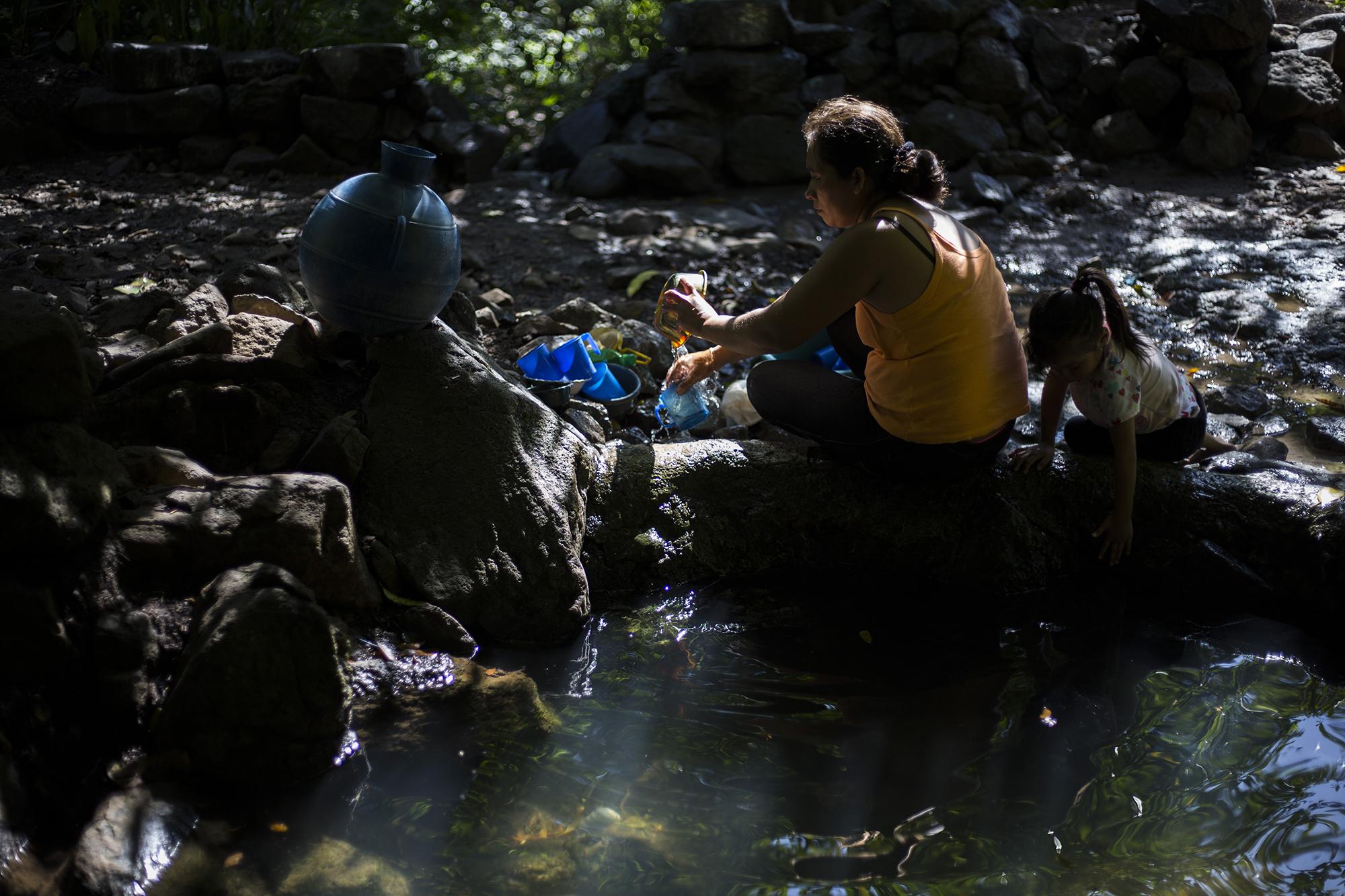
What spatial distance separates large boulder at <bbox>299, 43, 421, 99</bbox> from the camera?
8.14m

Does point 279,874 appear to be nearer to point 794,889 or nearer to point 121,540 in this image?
point 121,540

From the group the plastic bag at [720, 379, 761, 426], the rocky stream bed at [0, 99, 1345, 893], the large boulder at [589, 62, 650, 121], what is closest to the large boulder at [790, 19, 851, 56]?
the large boulder at [589, 62, 650, 121]

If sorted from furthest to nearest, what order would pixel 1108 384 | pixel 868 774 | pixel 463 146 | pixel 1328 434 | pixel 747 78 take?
pixel 747 78 → pixel 463 146 → pixel 1328 434 → pixel 1108 384 → pixel 868 774

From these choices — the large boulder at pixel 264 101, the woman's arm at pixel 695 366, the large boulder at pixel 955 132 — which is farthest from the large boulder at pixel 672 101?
the woman's arm at pixel 695 366

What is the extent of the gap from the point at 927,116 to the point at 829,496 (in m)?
7.22

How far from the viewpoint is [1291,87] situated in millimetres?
9422

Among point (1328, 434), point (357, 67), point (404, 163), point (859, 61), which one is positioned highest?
point (404, 163)

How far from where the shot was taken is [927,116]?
9.68m

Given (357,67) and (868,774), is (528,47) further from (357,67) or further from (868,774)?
(868,774)

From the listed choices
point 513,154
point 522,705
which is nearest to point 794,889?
point 522,705

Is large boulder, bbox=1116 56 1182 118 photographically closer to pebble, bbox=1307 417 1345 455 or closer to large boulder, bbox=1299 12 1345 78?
large boulder, bbox=1299 12 1345 78

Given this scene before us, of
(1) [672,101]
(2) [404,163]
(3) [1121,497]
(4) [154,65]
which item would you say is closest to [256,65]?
(4) [154,65]

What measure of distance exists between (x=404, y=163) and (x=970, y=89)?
26.6ft

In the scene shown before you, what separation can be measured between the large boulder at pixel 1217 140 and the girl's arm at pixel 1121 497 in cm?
740
